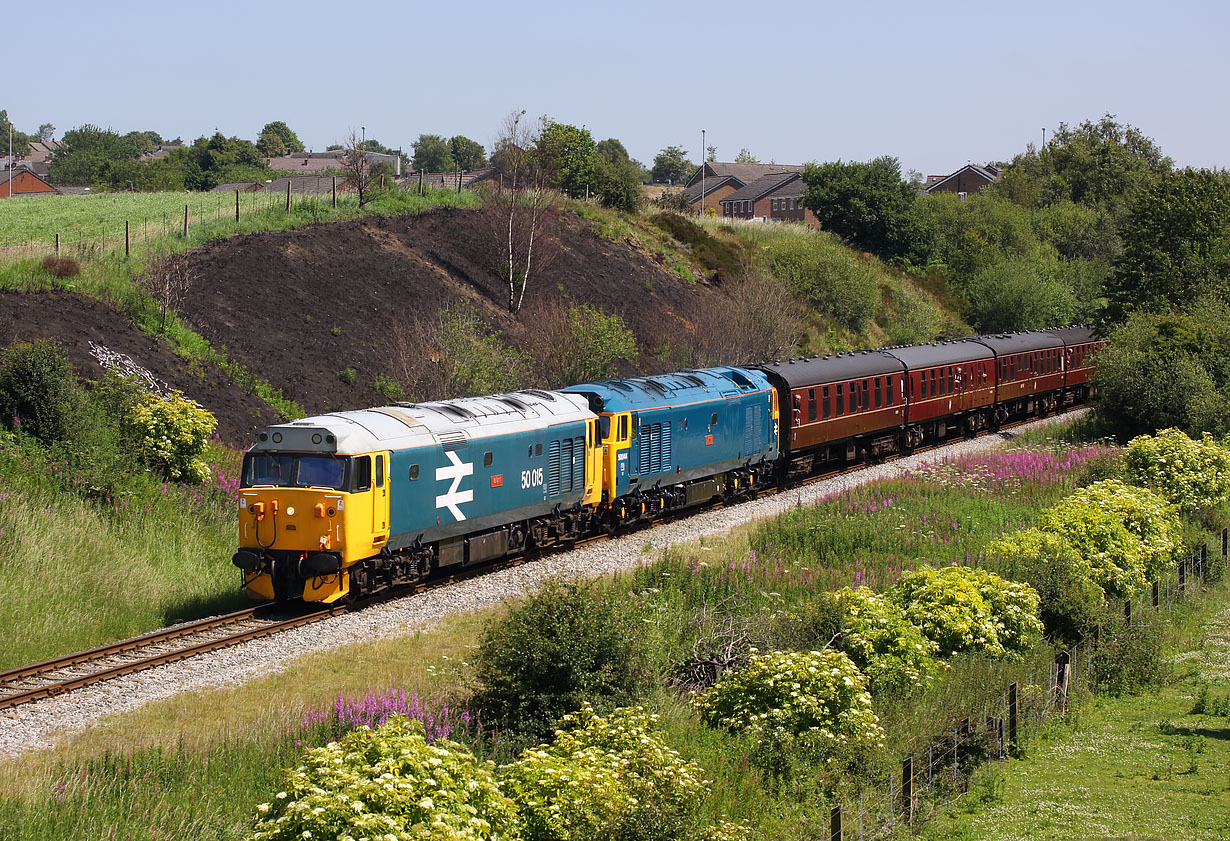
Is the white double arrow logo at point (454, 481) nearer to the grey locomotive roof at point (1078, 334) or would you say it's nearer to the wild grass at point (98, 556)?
the wild grass at point (98, 556)

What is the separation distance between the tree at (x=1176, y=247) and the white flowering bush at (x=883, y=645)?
4123 centimetres

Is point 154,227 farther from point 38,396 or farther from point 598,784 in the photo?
point 598,784

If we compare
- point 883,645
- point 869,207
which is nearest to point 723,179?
point 869,207

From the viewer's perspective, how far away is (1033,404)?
50156mm

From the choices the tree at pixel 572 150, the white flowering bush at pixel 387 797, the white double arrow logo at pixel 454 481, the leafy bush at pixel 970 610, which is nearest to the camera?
the white flowering bush at pixel 387 797

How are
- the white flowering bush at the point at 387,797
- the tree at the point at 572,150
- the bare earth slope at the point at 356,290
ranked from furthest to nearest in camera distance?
the tree at the point at 572,150, the bare earth slope at the point at 356,290, the white flowering bush at the point at 387,797

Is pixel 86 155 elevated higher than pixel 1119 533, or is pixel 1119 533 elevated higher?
pixel 86 155

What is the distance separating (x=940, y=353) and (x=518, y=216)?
2154cm

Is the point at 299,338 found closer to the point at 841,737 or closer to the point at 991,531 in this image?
the point at 991,531

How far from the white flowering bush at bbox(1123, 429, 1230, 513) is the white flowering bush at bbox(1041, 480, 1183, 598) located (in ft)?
11.8

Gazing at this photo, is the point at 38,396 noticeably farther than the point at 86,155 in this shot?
No

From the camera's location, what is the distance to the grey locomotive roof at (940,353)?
131 feet

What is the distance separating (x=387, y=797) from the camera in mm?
7633

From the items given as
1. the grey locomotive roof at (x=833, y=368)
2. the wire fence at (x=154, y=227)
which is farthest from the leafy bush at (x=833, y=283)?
the wire fence at (x=154, y=227)
